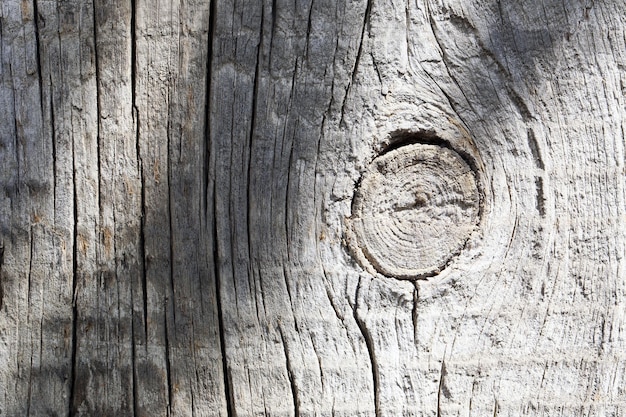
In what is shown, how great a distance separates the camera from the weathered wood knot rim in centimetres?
166

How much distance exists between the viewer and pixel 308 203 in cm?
169

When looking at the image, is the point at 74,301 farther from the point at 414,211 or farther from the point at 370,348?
the point at 414,211

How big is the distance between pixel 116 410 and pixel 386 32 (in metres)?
1.10

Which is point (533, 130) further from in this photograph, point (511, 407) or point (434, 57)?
point (511, 407)

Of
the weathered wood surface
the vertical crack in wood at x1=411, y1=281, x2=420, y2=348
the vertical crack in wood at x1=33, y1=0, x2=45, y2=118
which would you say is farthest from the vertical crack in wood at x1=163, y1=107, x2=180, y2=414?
the vertical crack in wood at x1=411, y1=281, x2=420, y2=348

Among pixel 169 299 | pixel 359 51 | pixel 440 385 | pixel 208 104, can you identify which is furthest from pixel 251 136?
pixel 440 385

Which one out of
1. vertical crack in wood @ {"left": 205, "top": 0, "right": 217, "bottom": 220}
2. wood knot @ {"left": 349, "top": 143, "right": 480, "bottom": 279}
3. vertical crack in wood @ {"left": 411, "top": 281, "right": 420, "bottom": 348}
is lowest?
vertical crack in wood @ {"left": 411, "top": 281, "right": 420, "bottom": 348}

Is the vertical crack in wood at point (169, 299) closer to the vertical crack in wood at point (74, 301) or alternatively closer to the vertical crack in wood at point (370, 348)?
the vertical crack in wood at point (74, 301)

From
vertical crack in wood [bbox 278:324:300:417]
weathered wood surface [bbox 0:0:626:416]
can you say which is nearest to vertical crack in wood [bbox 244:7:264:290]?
weathered wood surface [bbox 0:0:626:416]

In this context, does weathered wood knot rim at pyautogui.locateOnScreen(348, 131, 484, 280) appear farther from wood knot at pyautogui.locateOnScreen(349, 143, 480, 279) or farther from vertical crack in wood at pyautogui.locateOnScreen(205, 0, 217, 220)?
vertical crack in wood at pyautogui.locateOnScreen(205, 0, 217, 220)

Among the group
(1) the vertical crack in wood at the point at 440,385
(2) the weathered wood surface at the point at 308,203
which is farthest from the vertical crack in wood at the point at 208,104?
(1) the vertical crack in wood at the point at 440,385

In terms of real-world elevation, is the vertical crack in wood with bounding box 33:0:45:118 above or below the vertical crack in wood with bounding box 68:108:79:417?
above

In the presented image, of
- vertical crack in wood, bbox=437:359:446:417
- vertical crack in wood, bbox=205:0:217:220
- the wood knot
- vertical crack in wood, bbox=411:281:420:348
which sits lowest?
vertical crack in wood, bbox=437:359:446:417

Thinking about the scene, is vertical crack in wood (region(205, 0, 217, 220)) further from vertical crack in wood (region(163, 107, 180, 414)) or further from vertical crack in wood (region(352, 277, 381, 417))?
vertical crack in wood (region(352, 277, 381, 417))
